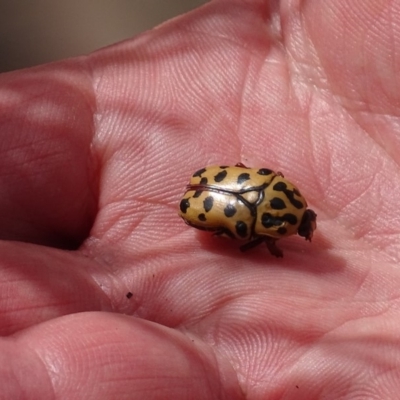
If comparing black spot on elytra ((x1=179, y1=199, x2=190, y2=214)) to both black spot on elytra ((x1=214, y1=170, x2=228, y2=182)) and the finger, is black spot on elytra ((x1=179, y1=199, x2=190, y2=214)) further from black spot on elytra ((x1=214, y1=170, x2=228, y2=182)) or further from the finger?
the finger

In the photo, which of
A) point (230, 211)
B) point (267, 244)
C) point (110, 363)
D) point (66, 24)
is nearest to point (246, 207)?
point (230, 211)

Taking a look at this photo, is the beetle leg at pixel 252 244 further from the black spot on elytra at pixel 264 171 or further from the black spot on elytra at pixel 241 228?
the black spot on elytra at pixel 264 171

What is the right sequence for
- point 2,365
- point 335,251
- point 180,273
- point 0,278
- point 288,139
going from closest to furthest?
point 2,365
point 0,278
point 180,273
point 335,251
point 288,139

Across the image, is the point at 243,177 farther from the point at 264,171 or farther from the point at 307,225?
the point at 307,225

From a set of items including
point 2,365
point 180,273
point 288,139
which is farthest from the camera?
point 288,139

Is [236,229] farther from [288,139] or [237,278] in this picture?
[288,139]

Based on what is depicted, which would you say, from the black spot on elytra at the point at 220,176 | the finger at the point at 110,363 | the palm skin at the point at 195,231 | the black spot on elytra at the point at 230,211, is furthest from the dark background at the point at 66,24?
the finger at the point at 110,363

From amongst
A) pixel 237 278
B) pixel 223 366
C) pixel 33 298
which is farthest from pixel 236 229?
pixel 33 298
